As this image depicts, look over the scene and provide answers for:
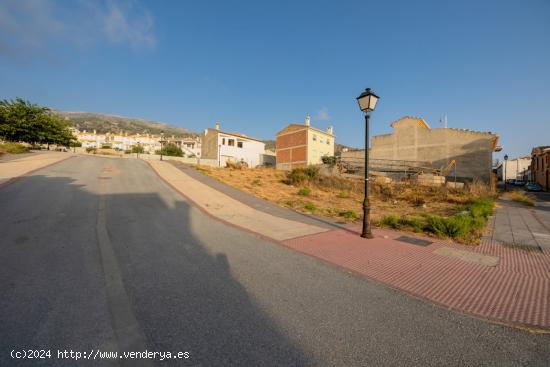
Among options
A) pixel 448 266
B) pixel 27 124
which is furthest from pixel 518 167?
pixel 27 124

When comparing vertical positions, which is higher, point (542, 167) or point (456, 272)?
point (542, 167)

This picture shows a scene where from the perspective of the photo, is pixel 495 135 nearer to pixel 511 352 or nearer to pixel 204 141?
pixel 511 352

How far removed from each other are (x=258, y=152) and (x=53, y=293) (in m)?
47.8

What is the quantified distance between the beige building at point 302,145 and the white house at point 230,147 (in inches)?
207

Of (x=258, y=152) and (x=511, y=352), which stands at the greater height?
(x=258, y=152)

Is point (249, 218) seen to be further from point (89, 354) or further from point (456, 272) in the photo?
point (89, 354)

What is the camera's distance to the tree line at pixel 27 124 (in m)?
32.2

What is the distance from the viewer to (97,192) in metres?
10.4

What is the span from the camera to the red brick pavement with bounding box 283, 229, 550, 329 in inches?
125

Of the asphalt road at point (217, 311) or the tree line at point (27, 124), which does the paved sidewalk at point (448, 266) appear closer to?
the asphalt road at point (217, 311)

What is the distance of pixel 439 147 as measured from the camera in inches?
1106

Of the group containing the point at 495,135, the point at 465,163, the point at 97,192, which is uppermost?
the point at 495,135

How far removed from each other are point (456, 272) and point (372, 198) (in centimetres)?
1125

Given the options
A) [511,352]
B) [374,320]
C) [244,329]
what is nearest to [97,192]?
[244,329]
